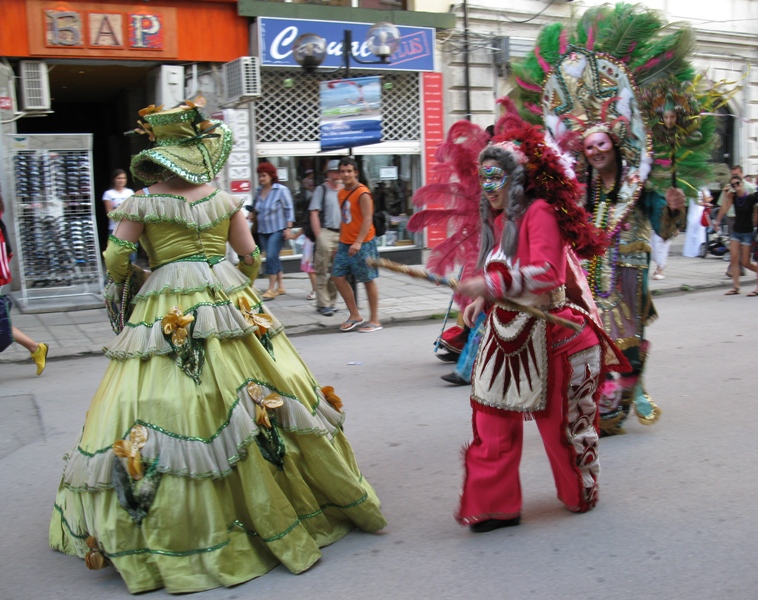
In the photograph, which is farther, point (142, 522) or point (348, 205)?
point (348, 205)

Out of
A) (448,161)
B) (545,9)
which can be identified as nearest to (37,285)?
(448,161)

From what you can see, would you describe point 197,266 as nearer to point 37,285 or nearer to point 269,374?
point 269,374

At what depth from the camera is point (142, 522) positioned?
3236 mm

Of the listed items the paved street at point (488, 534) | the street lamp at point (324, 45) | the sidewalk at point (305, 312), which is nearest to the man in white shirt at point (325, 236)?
the sidewalk at point (305, 312)

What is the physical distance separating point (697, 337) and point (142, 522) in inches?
260

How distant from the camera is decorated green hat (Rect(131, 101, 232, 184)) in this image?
3.58 metres

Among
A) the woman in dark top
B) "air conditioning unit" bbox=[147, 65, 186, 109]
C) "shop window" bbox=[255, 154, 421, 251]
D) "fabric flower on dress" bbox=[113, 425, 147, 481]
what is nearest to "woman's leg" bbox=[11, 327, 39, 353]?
"fabric flower on dress" bbox=[113, 425, 147, 481]

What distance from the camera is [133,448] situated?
10.6 ft

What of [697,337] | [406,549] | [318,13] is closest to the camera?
[406,549]

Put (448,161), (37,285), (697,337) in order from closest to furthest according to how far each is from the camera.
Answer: (448,161) < (697,337) < (37,285)

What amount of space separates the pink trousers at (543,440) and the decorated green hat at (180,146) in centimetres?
157

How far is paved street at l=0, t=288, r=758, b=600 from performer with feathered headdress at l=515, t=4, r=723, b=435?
0.78 metres

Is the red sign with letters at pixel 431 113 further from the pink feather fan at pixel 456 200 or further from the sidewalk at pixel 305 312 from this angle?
the pink feather fan at pixel 456 200

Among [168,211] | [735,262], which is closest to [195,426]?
[168,211]
